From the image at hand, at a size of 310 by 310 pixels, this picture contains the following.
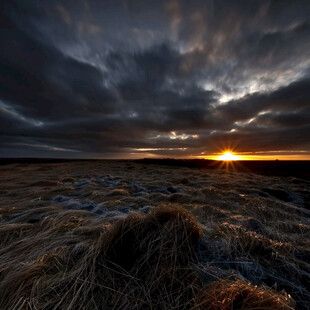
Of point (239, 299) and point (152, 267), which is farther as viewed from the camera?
point (152, 267)

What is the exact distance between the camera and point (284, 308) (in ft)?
3.17

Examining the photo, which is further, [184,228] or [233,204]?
[233,204]

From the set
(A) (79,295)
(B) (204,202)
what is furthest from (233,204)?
(A) (79,295)

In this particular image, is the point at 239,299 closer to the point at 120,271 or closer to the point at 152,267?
the point at 152,267

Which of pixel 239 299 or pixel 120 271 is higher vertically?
pixel 239 299

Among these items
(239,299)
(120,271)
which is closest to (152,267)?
(120,271)

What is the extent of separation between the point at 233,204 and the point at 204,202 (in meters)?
0.83

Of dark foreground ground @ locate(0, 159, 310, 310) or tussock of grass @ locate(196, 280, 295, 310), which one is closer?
tussock of grass @ locate(196, 280, 295, 310)

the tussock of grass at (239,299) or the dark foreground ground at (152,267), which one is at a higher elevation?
the tussock of grass at (239,299)

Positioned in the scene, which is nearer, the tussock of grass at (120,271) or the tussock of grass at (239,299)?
the tussock of grass at (239,299)

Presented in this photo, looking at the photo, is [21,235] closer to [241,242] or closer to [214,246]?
[214,246]

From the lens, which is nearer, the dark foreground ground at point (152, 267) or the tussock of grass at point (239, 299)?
the tussock of grass at point (239, 299)

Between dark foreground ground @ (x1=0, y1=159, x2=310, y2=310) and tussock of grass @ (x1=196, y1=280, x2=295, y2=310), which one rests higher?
tussock of grass @ (x1=196, y1=280, x2=295, y2=310)

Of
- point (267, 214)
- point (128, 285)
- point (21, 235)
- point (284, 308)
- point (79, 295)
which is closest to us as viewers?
point (284, 308)
